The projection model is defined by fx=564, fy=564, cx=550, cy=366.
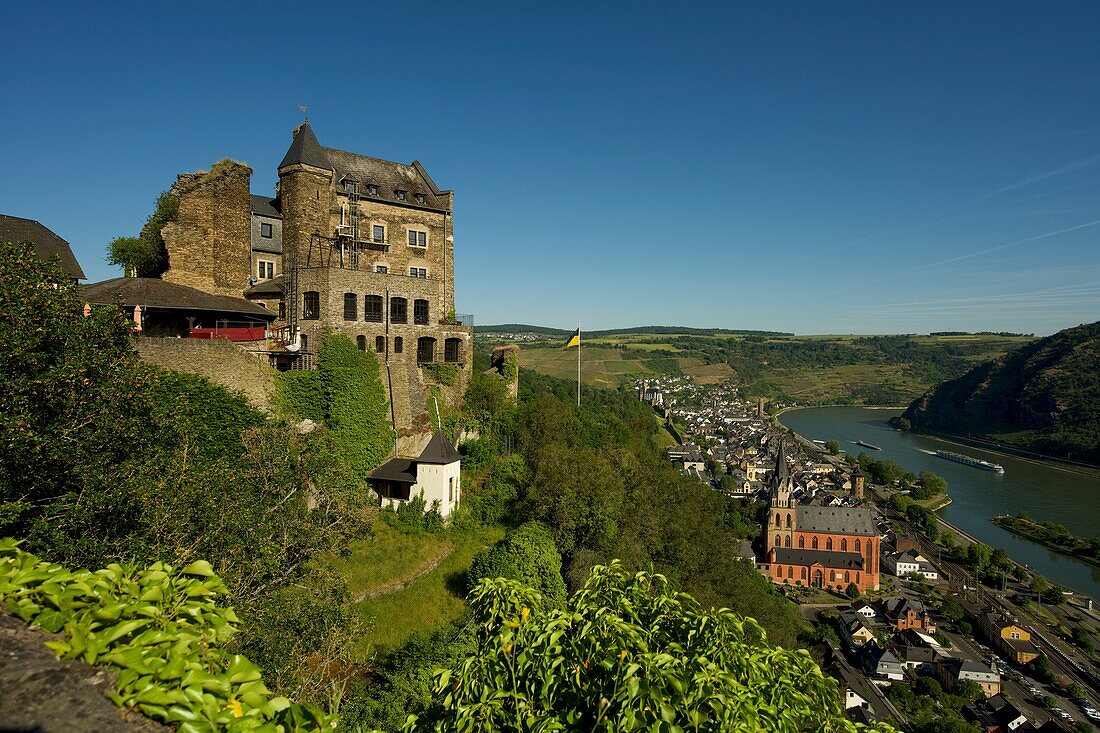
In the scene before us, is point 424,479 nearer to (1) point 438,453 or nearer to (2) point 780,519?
(1) point 438,453

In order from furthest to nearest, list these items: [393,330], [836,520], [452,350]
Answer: [836,520]
[452,350]
[393,330]

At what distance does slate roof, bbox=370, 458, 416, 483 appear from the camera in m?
21.9

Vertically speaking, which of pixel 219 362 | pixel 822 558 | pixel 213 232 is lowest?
pixel 822 558

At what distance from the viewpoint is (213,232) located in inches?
1005

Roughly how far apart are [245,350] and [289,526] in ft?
28.2

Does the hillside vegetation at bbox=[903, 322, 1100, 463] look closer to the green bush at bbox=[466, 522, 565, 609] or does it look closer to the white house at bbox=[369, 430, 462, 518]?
the green bush at bbox=[466, 522, 565, 609]

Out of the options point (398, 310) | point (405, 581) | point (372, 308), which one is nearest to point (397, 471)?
point (405, 581)

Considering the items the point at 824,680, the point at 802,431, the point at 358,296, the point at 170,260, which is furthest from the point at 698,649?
the point at 802,431

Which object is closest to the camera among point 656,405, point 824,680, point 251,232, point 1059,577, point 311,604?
point 824,680

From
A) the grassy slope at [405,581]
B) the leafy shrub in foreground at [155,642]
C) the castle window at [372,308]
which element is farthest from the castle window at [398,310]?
the leafy shrub in foreground at [155,642]

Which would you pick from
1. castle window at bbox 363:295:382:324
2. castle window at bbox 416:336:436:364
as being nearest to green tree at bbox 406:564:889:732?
castle window at bbox 363:295:382:324

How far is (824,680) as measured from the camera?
6.47 metres

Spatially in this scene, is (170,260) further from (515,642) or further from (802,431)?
(802,431)

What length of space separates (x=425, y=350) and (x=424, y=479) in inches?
288
